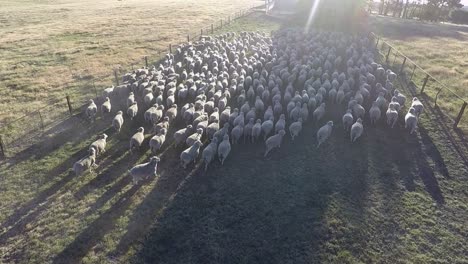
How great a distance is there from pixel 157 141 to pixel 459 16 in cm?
7485

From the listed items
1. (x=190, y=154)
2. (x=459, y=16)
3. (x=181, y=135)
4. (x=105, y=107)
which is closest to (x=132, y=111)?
(x=105, y=107)

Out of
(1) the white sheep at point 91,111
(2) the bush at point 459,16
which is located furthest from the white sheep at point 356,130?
(2) the bush at point 459,16

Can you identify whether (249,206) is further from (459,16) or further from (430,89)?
Result: (459,16)

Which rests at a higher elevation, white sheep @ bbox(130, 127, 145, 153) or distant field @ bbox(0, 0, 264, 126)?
distant field @ bbox(0, 0, 264, 126)

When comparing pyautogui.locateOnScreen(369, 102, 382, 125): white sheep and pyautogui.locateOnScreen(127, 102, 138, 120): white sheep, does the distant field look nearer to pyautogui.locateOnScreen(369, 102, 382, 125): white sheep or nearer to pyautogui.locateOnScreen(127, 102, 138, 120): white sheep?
pyautogui.locateOnScreen(127, 102, 138, 120): white sheep

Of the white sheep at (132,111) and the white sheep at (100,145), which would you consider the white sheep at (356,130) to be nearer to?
the white sheep at (132,111)

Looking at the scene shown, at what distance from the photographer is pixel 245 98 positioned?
2269cm

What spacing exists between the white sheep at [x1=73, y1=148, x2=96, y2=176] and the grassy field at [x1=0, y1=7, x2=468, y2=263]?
431 millimetres

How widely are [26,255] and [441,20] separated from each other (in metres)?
78.5

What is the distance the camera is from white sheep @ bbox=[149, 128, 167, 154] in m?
16.5

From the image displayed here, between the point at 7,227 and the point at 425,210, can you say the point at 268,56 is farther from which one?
the point at 7,227

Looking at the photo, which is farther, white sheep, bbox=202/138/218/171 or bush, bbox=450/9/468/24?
bush, bbox=450/9/468/24

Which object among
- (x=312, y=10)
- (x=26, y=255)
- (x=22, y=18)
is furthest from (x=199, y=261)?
(x=22, y=18)

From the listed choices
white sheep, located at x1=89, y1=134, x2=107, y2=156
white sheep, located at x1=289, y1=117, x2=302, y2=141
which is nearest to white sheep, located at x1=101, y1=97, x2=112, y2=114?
white sheep, located at x1=89, y1=134, x2=107, y2=156
